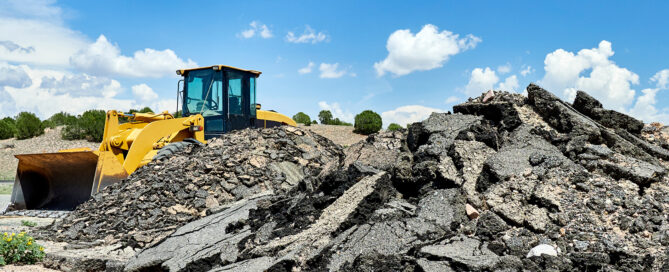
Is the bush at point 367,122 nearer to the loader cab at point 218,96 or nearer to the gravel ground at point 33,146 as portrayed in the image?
the gravel ground at point 33,146

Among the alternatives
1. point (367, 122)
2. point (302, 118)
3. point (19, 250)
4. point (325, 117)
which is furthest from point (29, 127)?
point (19, 250)

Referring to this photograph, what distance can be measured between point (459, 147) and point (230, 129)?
635 centimetres

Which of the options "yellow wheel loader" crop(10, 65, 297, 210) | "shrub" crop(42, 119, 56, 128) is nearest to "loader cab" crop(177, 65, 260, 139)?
"yellow wheel loader" crop(10, 65, 297, 210)

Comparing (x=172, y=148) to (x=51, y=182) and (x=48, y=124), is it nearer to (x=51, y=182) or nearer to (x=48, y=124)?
(x=51, y=182)

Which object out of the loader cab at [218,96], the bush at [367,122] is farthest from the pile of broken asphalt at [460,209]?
the bush at [367,122]

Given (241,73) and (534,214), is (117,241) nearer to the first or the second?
(241,73)

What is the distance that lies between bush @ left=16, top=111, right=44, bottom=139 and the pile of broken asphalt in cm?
2376

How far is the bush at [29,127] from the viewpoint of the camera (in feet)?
95.4

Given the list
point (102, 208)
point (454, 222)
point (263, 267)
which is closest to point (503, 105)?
point (454, 222)

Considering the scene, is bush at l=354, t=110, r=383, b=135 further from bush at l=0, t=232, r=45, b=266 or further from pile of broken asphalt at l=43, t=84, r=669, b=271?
bush at l=0, t=232, r=45, b=266

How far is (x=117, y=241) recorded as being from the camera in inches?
309

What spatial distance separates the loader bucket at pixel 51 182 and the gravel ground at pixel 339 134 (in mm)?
18170

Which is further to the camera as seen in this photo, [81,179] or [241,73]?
[241,73]

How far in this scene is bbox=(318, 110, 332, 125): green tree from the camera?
35.6 metres
